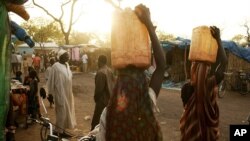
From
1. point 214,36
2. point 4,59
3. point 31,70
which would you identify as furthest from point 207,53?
point 31,70

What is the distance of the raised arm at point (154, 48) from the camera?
2568 mm

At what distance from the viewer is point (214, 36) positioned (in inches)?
178

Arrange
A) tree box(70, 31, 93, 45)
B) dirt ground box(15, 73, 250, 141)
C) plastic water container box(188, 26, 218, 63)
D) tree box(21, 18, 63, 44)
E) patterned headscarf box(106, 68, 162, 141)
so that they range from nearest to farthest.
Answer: patterned headscarf box(106, 68, 162, 141)
plastic water container box(188, 26, 218, 63)
dirt ground box(15, 73, 250, 141)
tree box(21, 18, 63, 44)
tree box(70, 31, 93, 45)

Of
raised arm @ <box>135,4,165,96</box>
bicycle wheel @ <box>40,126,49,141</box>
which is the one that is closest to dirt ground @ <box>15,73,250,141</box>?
bicycle wheel @ <box>40,126,49,141</box>

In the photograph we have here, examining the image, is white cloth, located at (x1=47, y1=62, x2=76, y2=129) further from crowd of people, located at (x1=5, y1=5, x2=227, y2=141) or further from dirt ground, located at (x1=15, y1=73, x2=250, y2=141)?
dirt ground, located at (x1=15, y1=73, x2=250, y2=141)

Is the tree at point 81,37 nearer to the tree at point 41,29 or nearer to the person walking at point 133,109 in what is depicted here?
the tree at point 41,29

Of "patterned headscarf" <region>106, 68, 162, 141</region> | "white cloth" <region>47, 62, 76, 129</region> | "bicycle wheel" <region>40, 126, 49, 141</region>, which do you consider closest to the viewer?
"patterned headscarf" <region>106, 68, 162, 141</region>

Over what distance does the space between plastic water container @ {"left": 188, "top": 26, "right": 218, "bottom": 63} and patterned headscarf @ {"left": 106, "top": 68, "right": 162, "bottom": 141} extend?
210cm

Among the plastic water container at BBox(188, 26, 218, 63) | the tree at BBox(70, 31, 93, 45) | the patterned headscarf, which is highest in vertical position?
the tree at BBox(70, 31, 93, 45)

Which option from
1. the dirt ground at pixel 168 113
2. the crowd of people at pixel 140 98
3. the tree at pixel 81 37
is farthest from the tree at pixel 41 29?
the crowd of people at pixel 140 98

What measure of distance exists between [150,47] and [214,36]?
2.04 metres

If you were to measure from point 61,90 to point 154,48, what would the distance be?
5475 mm

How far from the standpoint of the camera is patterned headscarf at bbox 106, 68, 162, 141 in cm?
248

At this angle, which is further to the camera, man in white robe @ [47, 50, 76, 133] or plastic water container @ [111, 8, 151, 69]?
man in white robe @ [47, 50, 76, 133]
